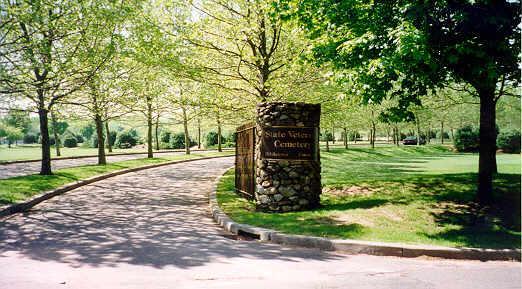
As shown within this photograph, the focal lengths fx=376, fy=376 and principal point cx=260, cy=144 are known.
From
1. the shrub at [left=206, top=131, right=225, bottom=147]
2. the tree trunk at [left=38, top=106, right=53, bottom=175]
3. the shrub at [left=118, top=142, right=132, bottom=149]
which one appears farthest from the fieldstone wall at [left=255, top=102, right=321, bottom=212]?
the shrub at [left=118, top=142, right=132, bottom=149]

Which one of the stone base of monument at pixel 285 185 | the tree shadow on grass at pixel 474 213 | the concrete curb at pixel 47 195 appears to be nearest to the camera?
the tree shadow on grass at pixel 474 213

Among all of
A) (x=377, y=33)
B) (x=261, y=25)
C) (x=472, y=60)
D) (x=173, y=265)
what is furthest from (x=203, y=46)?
(x=173, y=265)

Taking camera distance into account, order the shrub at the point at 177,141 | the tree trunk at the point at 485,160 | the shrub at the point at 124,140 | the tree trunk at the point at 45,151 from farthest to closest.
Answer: the shrub at the point at 124,140 < the shrub at the point at 177,141 < the tree trunk at the point at 45,151 < the tree trunk at the point at 485,160

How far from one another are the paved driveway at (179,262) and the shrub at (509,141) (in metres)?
25.8

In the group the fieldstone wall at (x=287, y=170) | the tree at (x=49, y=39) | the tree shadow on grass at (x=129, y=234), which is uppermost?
the tree at (x=49, y=39)

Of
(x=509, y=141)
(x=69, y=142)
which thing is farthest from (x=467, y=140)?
(x=69, y=142)

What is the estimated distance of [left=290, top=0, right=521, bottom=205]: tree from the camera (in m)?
7.30

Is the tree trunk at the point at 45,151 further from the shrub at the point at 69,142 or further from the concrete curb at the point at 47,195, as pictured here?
the shrub at the point at 69,142

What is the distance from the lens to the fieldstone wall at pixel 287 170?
29.9ft

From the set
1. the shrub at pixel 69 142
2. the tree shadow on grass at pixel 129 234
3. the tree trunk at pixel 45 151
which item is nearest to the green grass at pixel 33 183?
the tree trunk at pixel 45 151

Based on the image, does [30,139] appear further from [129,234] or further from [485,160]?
[485,160]

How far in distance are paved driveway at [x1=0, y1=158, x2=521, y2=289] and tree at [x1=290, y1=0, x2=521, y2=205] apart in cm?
354

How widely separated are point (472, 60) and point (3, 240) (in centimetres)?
978

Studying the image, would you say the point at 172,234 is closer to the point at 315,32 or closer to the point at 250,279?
the point at 250,279
